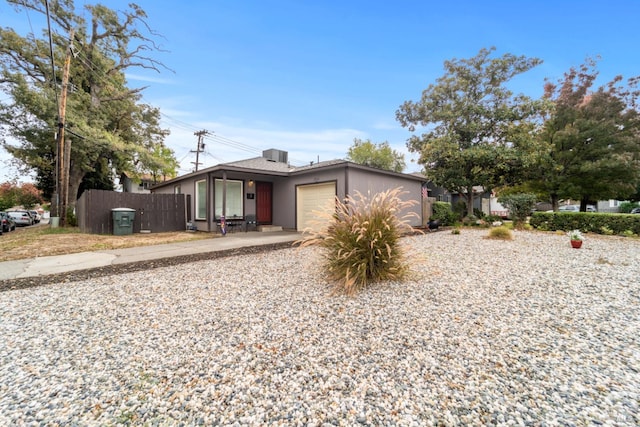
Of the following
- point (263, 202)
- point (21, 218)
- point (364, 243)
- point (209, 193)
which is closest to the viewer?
point (364, 243)

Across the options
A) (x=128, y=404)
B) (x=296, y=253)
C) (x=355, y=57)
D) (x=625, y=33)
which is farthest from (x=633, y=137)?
(x=128, y=404)

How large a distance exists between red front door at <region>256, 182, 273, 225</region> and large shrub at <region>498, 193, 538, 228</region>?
10.5 metres

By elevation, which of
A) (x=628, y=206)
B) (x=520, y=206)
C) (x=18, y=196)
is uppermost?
(x=18, y=196)

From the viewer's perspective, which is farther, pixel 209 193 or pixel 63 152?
pixel 63 152

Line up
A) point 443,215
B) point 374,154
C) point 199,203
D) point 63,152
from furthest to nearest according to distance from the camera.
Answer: point 374,154 → point 443,215 → point 63,152 → point 199,203

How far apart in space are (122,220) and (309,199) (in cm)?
712

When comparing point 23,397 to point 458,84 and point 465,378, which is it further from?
point 458,84

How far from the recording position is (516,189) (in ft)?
59.2

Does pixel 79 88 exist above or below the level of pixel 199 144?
above

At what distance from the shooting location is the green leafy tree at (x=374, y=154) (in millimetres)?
30078

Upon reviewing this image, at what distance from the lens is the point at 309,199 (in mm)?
10742

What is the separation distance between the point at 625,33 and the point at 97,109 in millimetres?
24247

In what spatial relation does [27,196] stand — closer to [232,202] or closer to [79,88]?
[79,88]

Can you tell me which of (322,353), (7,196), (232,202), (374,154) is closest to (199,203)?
(232,202)
